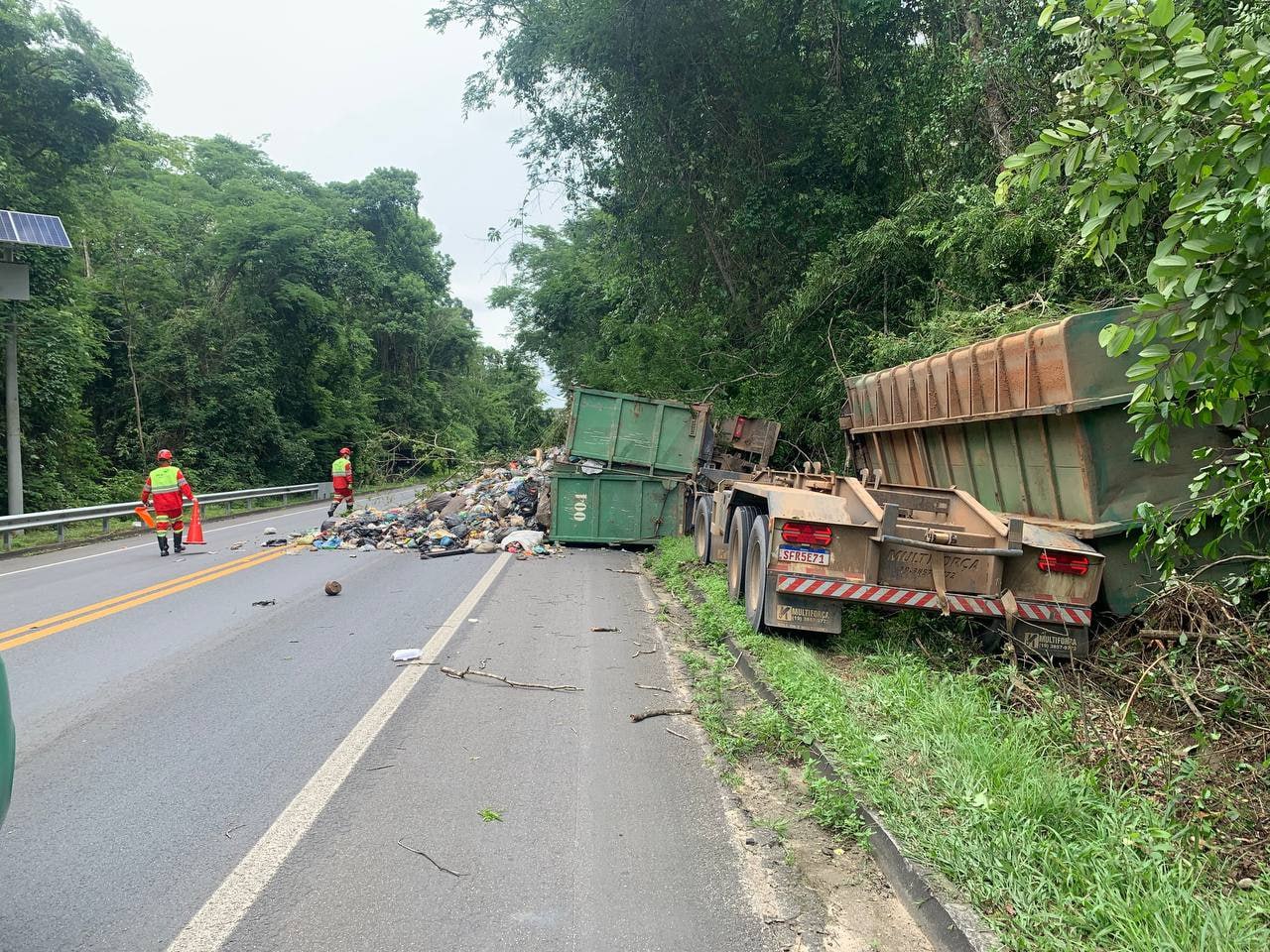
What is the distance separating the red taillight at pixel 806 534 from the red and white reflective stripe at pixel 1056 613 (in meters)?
1.45

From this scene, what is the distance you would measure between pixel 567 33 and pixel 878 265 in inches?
315

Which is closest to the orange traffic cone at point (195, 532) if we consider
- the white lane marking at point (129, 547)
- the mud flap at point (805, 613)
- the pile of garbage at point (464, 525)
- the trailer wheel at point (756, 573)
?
the white lane marking at point (129, 547)

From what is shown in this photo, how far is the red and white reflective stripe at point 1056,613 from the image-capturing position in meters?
5.95

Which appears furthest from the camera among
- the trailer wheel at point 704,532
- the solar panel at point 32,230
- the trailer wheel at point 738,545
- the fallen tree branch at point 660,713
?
the solar panel at point 32,230

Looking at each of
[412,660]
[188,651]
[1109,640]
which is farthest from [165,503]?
[1109,640]

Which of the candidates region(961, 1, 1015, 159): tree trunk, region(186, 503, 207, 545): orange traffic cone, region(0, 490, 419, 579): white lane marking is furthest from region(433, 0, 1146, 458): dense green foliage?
region(0, 490, 419, 579): white lane marking

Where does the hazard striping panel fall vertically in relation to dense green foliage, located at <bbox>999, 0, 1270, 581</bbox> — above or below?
below

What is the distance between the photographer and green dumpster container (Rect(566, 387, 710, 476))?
1446cm

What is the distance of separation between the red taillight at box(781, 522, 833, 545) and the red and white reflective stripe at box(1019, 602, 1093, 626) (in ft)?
4.75

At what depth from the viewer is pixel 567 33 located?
54.8 ft

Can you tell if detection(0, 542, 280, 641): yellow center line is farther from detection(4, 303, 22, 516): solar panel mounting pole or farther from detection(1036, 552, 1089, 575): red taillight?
detection(4, 303, 22, 516): solar panel mounting pole

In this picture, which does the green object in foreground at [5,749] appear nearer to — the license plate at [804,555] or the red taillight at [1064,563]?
the license plate at [804,555]

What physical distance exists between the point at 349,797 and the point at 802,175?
15.9 metres

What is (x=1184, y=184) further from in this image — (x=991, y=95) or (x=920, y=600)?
(x=991, y=95)
